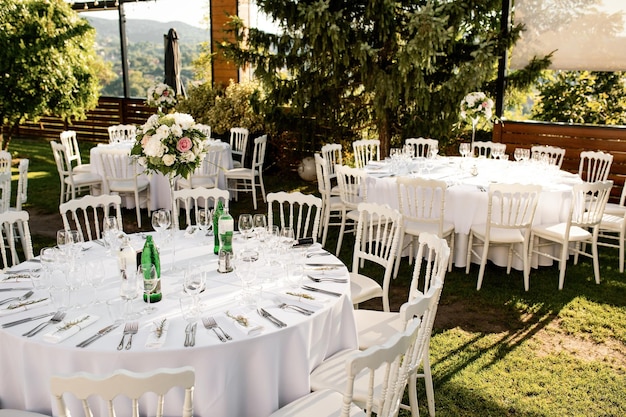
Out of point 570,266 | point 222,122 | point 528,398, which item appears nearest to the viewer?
point 528,398

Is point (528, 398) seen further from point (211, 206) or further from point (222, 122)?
point (222, 122)

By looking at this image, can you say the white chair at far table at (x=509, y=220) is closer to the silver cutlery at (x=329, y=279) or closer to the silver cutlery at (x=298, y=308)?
the silver cutlery at (x=329, y=279)

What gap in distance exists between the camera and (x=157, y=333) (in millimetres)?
2414

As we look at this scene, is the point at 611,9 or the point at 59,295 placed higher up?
the point at 611,9

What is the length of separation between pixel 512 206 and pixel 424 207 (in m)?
0.81

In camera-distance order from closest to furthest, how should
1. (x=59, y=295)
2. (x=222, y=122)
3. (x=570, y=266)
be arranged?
(x=59, y=295), (x=570, y=266), (x=222, y=122)

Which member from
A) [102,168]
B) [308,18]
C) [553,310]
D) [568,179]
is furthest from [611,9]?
[102,168]

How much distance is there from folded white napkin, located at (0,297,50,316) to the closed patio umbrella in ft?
29.9

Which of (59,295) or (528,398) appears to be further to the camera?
(528,398)

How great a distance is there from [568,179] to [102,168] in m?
5.58

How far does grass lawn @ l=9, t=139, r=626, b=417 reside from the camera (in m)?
3.47

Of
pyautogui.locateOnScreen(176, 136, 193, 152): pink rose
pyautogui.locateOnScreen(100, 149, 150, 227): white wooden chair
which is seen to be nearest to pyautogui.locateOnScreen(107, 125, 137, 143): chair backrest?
pyautogui.locateOnScreen(100, 149, 150, 227): white wooden chair

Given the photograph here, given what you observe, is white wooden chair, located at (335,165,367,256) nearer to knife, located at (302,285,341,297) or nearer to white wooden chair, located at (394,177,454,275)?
white wooden chair, located at (394,177,454,275)

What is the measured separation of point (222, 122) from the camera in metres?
10.0
